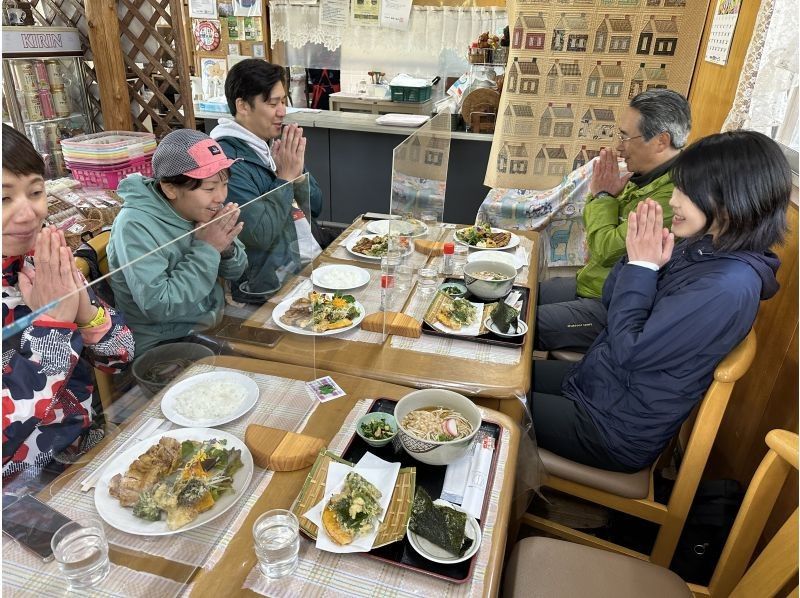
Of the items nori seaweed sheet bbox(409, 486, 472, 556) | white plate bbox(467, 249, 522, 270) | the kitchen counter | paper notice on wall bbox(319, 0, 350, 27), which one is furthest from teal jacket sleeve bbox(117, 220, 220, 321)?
paper notice on wall bbox(319, 0, 350, 27)

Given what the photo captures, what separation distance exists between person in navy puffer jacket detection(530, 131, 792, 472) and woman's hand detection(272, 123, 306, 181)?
4.76 ft

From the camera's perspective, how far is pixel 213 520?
88 cm

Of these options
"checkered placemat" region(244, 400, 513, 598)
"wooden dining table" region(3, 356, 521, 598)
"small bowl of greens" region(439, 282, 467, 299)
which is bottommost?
"checkered placemat" region(244, 400, 513, 598)

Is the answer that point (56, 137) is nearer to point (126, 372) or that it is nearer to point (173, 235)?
point (173, 235)

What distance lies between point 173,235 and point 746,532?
59.5 inches

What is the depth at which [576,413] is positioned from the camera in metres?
1.49

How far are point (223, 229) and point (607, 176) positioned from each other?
5.54ft

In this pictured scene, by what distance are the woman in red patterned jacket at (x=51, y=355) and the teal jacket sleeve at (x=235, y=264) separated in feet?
0.78

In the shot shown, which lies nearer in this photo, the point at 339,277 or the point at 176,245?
the point at 176,245

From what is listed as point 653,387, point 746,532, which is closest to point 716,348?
point 653,387

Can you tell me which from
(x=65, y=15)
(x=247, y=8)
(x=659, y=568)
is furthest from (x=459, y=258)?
(x=247, y=8)

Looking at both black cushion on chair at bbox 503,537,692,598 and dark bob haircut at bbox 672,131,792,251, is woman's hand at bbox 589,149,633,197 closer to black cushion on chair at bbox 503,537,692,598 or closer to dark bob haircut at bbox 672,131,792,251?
dark bob haircut at bbox 672,131,792,251

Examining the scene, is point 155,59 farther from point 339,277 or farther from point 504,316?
point 504,316

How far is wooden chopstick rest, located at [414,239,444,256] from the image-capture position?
1.96 meters
